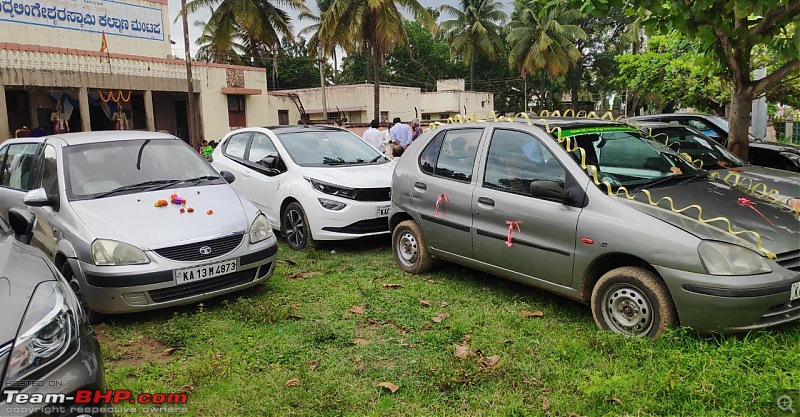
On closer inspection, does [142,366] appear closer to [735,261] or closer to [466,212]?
[466,212]

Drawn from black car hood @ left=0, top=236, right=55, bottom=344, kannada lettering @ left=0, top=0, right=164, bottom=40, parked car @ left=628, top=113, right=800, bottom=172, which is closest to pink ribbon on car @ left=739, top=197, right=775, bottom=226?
black car hood @ left=0, top=236, right=55, bottom=344

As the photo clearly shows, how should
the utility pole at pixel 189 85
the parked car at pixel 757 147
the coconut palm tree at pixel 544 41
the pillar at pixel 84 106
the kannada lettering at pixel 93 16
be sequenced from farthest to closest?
the coconut palm tree at pixel 544 41, the utility pole at pixel 189 85, the pillar at pixel 84 106, the kannada lettering at pixel 93 16, the parked car at pixel 757 147

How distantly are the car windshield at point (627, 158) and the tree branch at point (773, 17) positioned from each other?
2037 mm

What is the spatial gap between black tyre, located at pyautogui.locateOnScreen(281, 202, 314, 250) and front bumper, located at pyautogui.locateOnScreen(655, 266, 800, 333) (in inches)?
171

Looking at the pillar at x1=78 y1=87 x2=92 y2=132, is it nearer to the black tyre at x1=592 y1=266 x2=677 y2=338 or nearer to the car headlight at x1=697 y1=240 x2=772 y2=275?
the black tyre at x1=592 y1=266 x2=677 y2=338

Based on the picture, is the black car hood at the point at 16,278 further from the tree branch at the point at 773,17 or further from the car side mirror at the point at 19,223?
the tree branch at the point at 773,17

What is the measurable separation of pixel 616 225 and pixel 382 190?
335cm

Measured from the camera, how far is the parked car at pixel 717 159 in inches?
241

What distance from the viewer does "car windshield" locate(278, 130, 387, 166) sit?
7.10 metres

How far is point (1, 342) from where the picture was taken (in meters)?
2.14

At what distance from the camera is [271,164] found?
717 cm

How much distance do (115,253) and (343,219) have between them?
8.83 feet

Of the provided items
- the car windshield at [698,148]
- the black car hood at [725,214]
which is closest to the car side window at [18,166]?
the black car hood at [725,214]

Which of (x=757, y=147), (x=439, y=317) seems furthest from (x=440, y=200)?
(x=757, y=147)
